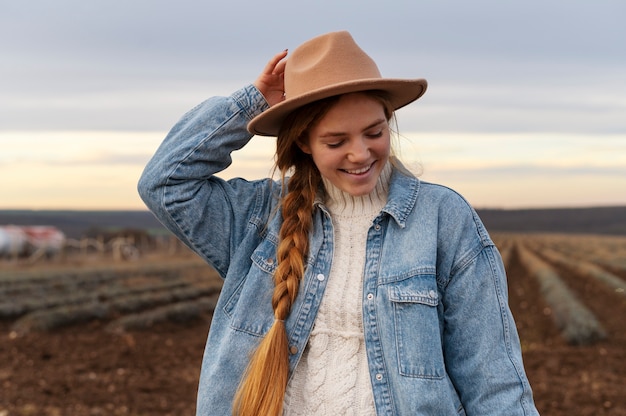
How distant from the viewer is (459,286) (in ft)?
5.81

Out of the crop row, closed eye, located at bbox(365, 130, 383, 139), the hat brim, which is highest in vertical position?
the hat brim

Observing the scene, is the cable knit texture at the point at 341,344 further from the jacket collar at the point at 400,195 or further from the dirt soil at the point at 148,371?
→ the dirt soil at the point at 148,371

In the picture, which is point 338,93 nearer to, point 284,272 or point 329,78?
point 329,78

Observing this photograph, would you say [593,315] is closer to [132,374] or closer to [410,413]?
[132,374]

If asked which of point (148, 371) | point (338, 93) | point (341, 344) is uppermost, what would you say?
point (338, 93)

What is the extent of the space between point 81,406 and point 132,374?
122 centimetres

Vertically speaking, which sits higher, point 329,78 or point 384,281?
Result: point 329,78

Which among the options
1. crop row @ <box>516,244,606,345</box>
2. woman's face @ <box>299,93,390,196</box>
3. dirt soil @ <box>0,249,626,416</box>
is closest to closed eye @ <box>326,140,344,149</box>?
woman's face @ <box>299,93,390,196</box>

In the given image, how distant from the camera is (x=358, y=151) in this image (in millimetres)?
1729

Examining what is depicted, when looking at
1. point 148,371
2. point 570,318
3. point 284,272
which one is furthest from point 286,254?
point 570,318

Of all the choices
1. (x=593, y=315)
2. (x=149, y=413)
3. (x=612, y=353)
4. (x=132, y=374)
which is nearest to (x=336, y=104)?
(x=149, y=413)

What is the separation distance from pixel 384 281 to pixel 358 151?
0.29 m

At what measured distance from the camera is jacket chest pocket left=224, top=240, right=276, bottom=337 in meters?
1.84

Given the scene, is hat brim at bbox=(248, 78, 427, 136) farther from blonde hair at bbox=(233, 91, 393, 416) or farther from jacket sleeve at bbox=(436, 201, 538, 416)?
jacket sleeve at bbox=(436, 201, 538, 416)
